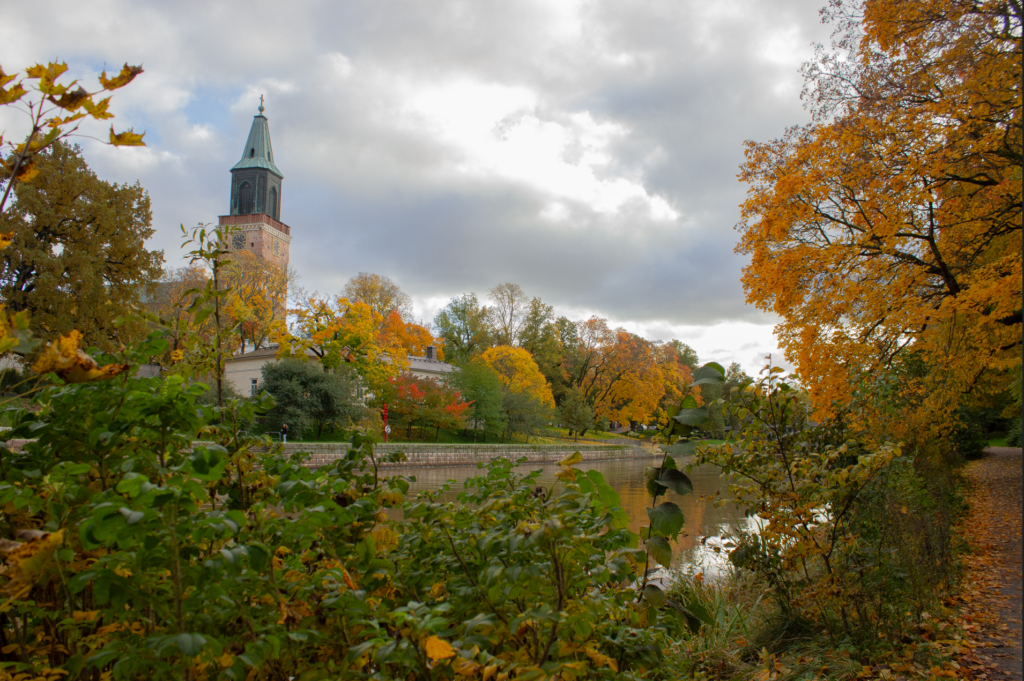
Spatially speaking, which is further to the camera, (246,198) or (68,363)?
(246,198)

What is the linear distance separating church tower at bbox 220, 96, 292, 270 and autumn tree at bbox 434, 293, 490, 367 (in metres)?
15.2

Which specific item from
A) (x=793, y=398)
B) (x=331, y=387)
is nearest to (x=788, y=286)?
(x=793, y=398)

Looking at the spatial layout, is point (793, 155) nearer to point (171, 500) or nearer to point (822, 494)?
point (822, 494)

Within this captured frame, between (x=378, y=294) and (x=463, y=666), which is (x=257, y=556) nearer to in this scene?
(x=463, y=666)

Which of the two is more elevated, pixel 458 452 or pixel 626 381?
pixel 626 381

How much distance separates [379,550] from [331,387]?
23032mm

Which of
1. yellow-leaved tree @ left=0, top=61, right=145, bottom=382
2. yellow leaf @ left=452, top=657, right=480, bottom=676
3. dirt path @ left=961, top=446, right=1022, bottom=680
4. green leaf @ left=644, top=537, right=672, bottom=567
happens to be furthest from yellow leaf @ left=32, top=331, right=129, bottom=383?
dirt path @ left=961, top=446, right=1022, bottom=680

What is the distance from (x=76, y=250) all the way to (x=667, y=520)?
24.3m

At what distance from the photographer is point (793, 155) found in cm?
965

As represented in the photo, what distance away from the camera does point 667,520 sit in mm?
1794

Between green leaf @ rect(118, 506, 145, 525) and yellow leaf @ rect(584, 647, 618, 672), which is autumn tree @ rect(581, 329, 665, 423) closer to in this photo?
yellow leaf @ rect(584, 647, 618, 672)

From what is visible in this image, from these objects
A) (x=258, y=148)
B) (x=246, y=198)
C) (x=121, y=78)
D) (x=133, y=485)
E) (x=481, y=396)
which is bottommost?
(x=133, y=485)

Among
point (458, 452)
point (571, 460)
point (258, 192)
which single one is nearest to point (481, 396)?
point (458, 452)

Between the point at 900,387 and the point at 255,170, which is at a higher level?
the point at 255,170
